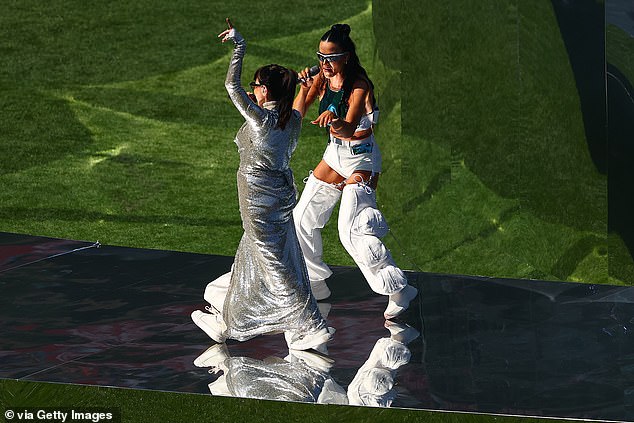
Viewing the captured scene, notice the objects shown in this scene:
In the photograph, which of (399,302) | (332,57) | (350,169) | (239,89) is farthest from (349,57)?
(399,302)

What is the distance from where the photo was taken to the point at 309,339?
720cm

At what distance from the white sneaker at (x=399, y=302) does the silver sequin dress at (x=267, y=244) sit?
2.34 ft

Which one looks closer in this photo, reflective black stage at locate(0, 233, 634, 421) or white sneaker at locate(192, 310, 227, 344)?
reflective black stage at locate(0, 233, 634, 421)

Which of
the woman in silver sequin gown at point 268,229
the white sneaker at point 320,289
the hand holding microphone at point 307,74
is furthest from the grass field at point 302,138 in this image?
the hand holding microphone at point 307,74

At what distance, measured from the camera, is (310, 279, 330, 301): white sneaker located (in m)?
8.22

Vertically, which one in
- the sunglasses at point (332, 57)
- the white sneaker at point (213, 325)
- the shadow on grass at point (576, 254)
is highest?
the sunglasses at point (332, 57)

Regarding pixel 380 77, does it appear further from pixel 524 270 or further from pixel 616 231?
pixel 616 231

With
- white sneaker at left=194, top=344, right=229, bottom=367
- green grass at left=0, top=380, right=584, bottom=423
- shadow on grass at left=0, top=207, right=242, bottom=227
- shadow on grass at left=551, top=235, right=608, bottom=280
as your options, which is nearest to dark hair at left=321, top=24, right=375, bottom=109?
white sneaker at left=194, top=344, right=229, bottom=367

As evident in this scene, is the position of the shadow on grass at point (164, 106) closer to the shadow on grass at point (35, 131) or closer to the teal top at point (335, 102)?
the shadow on grass at point (35, 131)

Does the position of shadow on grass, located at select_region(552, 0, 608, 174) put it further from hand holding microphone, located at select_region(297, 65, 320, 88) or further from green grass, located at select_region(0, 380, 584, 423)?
green grass, located at select_region(0, 380, 584, 423)

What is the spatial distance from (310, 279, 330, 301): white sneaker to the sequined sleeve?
168 centimetres

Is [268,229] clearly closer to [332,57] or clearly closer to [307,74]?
[307,74]

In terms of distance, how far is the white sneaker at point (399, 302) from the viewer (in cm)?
780

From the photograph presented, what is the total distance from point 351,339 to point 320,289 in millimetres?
848
